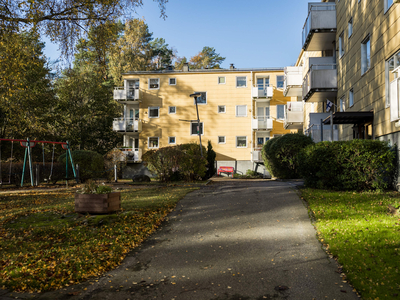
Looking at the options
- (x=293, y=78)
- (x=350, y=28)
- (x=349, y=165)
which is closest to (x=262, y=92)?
(x=293, y=78)

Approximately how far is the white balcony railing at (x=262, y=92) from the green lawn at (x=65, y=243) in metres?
25.6

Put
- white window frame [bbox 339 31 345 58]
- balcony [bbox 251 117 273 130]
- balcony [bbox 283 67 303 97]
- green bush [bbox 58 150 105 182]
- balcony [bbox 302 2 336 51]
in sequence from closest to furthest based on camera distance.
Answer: white window frame [bbox 339 31 345 58], balcony [bbox 302 2 336 51], green bush [bbox 58 150 105 182], balcony [bbox 283 67 303 97], balcony [bbox 251 117 273 130]

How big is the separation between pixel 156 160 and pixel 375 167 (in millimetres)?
11109

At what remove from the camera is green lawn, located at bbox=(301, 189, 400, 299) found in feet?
14.6

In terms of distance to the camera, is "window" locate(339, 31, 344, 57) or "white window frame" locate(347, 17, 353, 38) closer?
"white window frame" locate(347, 17, 353, 38)

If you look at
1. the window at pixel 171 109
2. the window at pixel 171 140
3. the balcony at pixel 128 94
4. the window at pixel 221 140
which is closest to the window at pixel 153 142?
the window at pixel 171 140

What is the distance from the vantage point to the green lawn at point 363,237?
4464mm

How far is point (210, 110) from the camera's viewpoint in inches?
1404

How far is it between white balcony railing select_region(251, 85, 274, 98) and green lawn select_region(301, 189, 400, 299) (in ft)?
79.1

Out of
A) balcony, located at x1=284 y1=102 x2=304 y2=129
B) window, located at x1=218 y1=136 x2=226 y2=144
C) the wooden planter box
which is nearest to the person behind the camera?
the wooden planter box

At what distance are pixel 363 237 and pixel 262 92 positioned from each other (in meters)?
29.1

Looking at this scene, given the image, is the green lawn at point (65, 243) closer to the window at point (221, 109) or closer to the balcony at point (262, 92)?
the balcony at point (262, 92)

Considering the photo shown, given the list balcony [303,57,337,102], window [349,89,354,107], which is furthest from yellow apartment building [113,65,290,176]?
window [349,89,354,107]

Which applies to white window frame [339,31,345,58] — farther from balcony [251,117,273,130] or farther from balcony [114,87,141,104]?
balcony [114,87,141,104]
